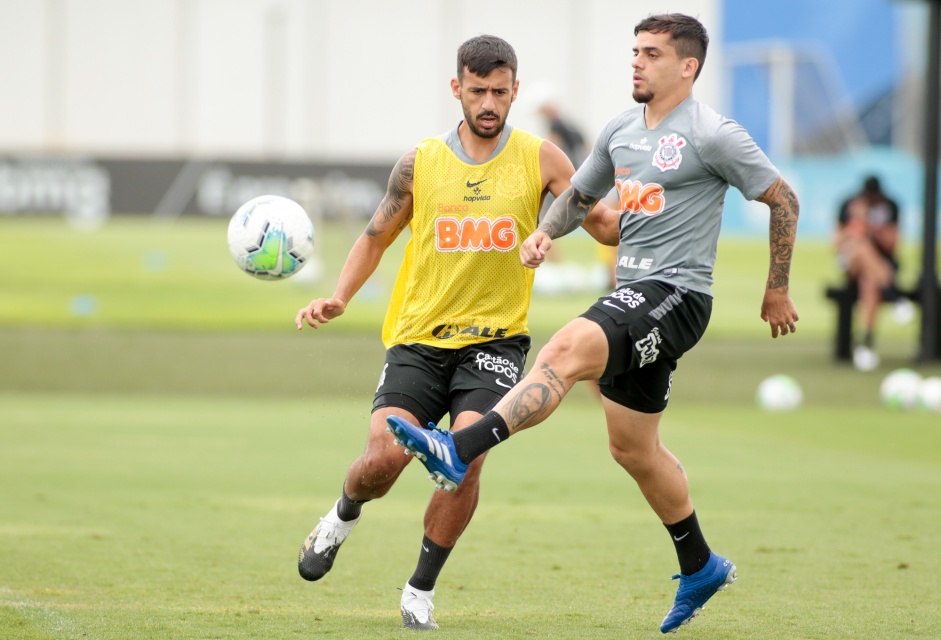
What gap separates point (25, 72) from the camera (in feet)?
145

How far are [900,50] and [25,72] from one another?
26.9 m

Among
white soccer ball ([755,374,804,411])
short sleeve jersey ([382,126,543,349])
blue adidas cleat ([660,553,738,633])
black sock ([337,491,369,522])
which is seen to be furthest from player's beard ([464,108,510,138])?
white soccer ball ([755,374,804,411])

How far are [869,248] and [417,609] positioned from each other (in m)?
12.6

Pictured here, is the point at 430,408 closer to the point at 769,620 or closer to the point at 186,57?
the point at 769,620

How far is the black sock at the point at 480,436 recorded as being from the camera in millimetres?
4926

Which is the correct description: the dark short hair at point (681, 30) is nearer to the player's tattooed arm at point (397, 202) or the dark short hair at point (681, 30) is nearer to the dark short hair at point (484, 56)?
the dark short hair at point (484, 56)

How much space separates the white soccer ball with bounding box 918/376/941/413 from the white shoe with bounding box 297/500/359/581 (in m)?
9.32

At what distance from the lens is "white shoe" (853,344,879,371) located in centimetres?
1636

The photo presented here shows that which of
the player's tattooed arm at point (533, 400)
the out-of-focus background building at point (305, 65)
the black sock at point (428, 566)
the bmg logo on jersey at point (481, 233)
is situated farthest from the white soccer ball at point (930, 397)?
the out-of-focus background building at point (305, 65)

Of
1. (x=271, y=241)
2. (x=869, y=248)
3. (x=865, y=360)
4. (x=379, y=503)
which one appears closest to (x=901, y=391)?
(x=865, y=360)

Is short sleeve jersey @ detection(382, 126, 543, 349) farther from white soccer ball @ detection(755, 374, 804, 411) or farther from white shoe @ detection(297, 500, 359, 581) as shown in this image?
white soccer ball @ detection(755, 374, 804, 411)

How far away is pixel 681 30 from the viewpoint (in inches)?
217

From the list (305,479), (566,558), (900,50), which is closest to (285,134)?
(900,50)

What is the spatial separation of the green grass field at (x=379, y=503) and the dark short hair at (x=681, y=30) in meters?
2.29
